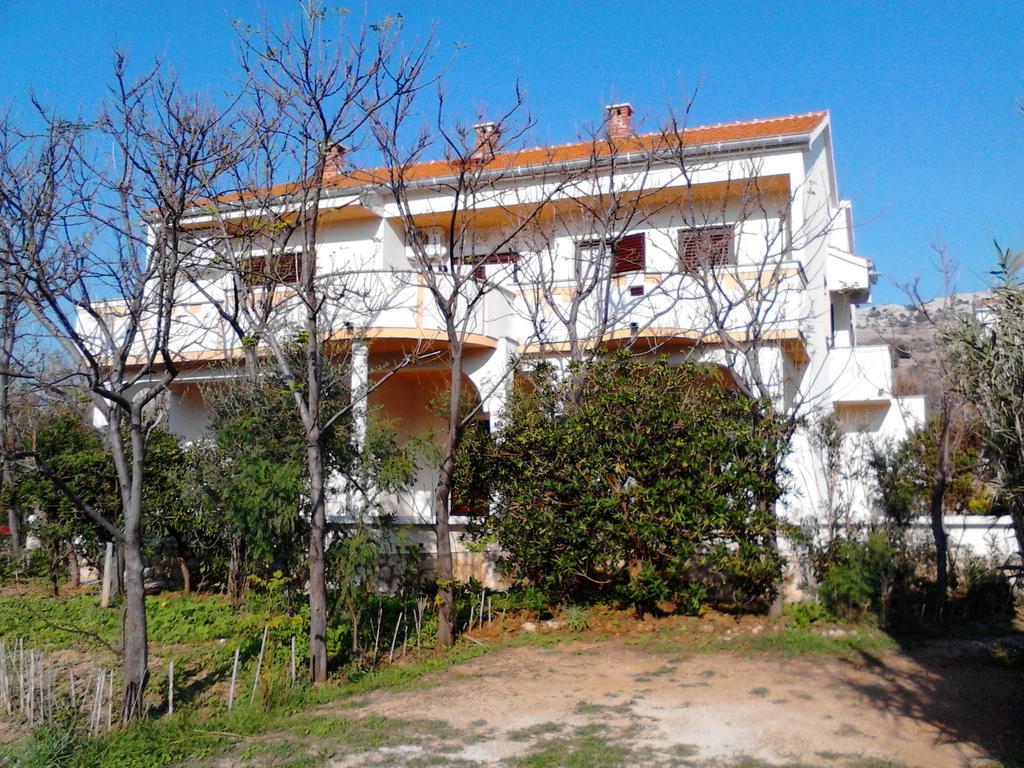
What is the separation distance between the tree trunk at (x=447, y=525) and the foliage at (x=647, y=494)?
909mm

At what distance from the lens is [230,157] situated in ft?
29.4

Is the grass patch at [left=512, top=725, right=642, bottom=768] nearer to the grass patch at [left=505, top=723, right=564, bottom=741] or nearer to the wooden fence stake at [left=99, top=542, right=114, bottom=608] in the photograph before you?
the grass patch at [left=505, top=723, right=564, bottom=741]

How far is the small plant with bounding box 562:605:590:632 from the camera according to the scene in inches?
421

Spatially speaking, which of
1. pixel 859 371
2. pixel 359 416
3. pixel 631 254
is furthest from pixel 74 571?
pixel 859 371

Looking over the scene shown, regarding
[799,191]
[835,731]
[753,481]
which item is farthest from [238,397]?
[799,191]

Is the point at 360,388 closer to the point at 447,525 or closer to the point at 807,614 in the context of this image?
the point at 447,525

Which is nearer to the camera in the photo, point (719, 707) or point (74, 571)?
point (719, 707)

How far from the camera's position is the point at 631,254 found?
1617 centimetres

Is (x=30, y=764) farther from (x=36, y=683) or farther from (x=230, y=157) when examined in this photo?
(x=230, y=157)

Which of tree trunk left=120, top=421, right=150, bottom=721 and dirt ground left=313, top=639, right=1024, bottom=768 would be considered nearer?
dirt ground left=313, top=639, right=1024, bottom=768

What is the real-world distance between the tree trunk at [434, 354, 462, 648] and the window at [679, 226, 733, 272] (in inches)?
162

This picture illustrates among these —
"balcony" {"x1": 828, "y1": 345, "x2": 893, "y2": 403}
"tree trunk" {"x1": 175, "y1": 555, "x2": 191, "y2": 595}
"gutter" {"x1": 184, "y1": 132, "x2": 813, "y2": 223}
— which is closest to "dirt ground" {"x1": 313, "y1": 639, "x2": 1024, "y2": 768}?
"tree trunk" {"x1": 175, "y1": 555, "x2": 191, "y2": 595}

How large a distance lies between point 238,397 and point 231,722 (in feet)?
16.0

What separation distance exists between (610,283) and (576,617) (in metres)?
5.28
